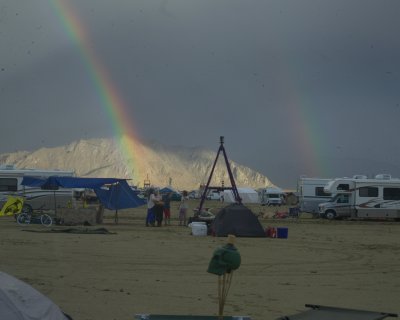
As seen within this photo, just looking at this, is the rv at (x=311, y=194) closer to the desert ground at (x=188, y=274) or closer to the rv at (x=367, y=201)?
the rv at (x=367, y=201)

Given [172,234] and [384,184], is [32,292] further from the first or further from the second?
[384,184]

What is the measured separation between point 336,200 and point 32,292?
1528 inches

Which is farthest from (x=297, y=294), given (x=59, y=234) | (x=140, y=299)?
(x=59, y=234)

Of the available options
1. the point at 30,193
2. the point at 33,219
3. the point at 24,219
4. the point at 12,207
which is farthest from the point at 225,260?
the point at 30,193

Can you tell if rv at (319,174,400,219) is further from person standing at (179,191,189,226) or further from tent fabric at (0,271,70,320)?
tent fabric at (0,271,70,320)

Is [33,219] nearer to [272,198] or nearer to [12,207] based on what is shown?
[12,207]

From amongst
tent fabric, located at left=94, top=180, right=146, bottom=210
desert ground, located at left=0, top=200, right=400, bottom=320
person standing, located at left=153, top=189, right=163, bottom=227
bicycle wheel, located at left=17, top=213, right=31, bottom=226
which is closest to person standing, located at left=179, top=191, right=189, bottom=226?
person standing, located at left=153, top=189, right=163, bottom=227

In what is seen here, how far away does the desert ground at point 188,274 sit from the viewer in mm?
10789

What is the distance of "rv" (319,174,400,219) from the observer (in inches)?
1702

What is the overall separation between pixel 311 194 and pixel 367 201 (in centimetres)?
621

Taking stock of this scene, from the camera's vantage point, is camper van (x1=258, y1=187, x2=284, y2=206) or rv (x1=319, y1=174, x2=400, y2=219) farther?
camper van (x1=258, y1=187, x2=284, y2=206)

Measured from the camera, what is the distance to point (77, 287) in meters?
12.2

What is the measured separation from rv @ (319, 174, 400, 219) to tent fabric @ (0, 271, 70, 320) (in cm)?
3813

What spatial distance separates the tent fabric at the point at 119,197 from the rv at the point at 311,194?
739 inches
